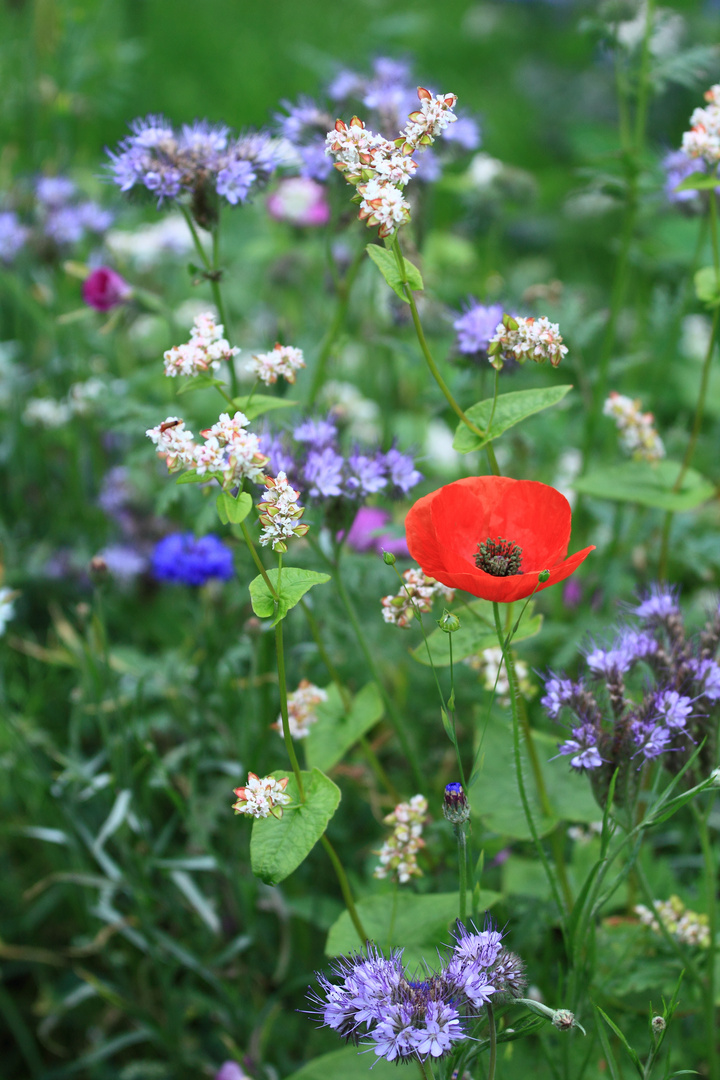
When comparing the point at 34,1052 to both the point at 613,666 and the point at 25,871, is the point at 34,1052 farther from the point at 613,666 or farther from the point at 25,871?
the point at 613,666

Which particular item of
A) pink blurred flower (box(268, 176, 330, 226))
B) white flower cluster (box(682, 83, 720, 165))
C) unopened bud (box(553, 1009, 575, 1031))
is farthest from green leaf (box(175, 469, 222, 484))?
pink blurred flower (box(268, 176, 330, 226))

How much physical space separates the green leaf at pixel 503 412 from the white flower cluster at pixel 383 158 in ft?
0.82

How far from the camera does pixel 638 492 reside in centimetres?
138

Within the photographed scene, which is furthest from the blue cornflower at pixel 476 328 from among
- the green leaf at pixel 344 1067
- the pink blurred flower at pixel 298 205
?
the pink blurred flower at pixel 298 205

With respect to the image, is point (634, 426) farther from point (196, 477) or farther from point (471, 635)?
point (196, 477)

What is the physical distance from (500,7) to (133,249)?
143 inches

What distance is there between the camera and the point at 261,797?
2.71 ft

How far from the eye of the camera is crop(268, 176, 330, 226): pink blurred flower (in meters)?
2.22

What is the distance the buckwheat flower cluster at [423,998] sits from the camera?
0.69 meters

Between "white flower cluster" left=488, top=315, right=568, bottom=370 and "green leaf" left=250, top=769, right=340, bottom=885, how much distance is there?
45 centimetres

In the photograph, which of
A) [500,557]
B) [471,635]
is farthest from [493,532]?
[471,635]

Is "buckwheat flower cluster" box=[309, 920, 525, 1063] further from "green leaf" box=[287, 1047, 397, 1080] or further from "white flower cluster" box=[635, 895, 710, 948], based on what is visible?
"white flower cluster" box=[635, 895, 710, 948]

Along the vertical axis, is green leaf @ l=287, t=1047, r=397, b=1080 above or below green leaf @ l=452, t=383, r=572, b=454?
below

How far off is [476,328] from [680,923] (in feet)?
2.55
